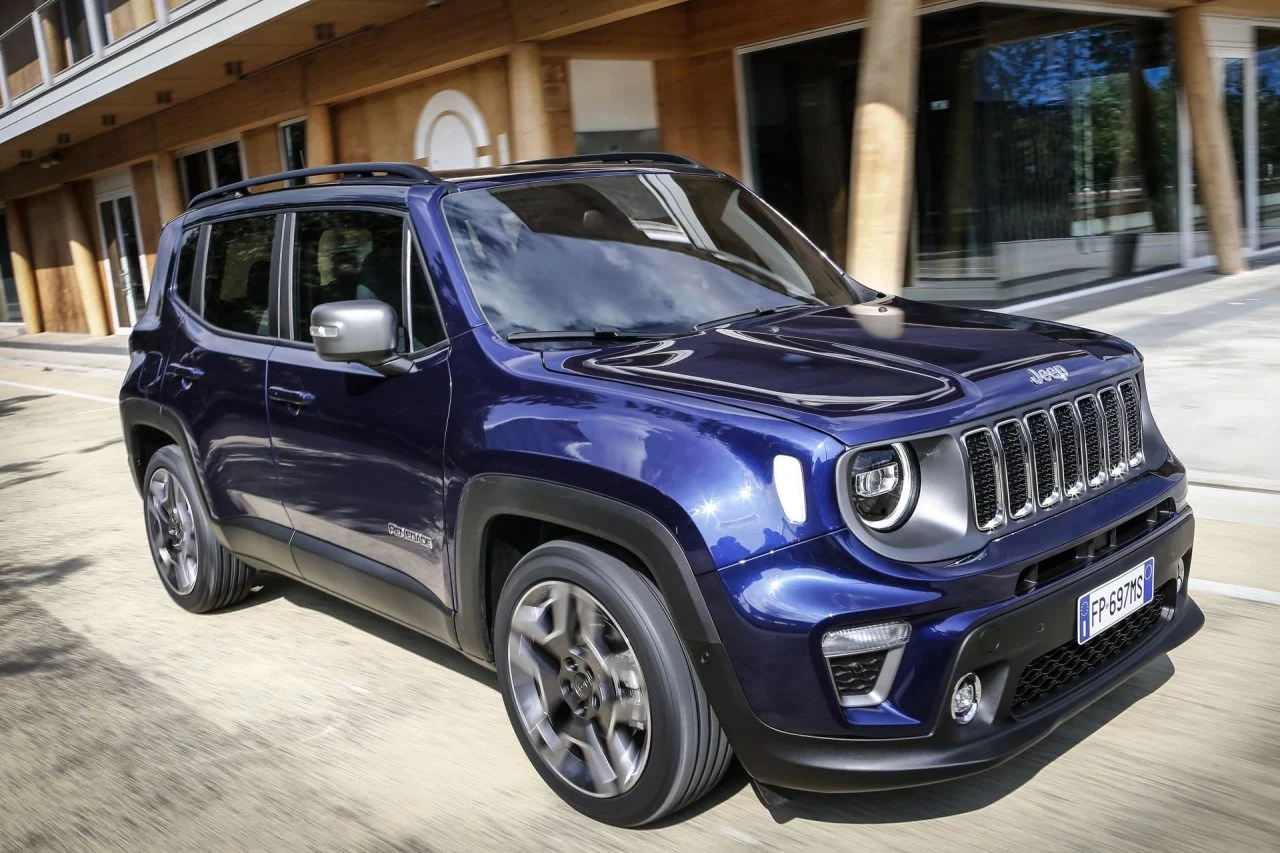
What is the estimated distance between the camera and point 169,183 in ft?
73.0

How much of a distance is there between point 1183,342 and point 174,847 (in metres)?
8.96

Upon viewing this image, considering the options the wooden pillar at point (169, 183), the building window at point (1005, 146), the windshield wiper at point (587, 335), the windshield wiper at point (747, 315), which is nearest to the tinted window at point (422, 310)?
the windshield wiper at point (587, 335)

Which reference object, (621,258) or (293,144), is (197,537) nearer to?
(621,258)

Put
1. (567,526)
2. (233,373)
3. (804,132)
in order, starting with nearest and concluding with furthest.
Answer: (567,526), (233,373), (804,132)

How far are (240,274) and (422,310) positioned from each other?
4.68 ft

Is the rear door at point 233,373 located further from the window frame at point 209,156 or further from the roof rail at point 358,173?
the window frame at point 209,156

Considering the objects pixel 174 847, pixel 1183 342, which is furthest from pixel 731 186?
pixel 1183 342

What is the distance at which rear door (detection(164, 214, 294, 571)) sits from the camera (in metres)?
4.59

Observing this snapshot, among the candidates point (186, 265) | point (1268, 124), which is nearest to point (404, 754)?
point (186, 265)

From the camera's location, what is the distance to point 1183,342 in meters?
9.98

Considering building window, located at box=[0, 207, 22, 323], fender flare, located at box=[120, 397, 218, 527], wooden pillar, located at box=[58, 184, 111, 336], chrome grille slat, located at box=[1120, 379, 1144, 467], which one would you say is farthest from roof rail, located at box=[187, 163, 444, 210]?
building window, located at box=[0, 207, 22, 323]

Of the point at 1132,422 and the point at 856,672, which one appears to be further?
the point at 1132,422

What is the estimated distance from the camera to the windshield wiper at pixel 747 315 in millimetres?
3811

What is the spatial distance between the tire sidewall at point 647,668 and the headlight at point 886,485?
0.55 meters
